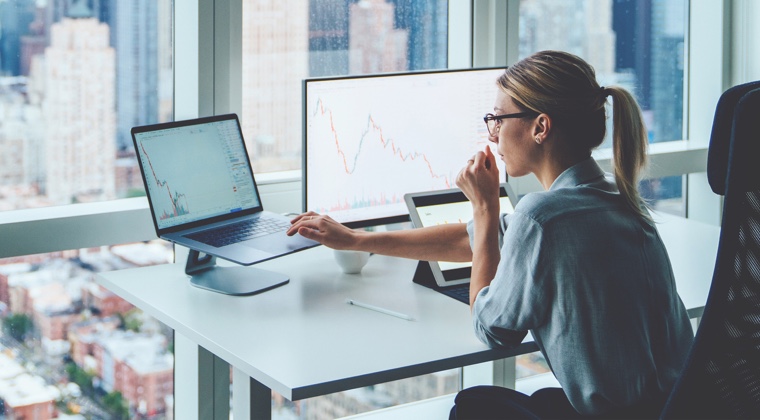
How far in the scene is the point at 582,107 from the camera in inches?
67.2

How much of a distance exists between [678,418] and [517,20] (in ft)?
5.62

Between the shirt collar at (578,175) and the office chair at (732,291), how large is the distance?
24 cm

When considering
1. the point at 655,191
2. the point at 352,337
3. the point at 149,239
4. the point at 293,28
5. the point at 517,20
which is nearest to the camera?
the point at 352,337

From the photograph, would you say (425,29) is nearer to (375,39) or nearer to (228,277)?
(375,39)

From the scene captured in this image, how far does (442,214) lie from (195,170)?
59 cm

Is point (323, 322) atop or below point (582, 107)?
below

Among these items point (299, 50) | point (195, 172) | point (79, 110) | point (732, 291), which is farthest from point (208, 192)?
point (732, 291)

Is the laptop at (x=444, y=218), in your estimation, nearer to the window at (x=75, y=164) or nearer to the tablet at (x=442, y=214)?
the tablet at (x=442, y=214)

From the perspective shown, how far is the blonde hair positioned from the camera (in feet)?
5.57

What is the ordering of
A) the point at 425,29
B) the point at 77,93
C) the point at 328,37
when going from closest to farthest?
1. the point at 77,93
2. the point at 328,37
3. the point at 425,29

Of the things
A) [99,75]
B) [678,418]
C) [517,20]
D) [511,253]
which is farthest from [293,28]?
[678,418]

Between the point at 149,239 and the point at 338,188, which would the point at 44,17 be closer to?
the point at 149,239

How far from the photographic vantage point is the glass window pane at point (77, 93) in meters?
2.28

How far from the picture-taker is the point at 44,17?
2.29 meters
